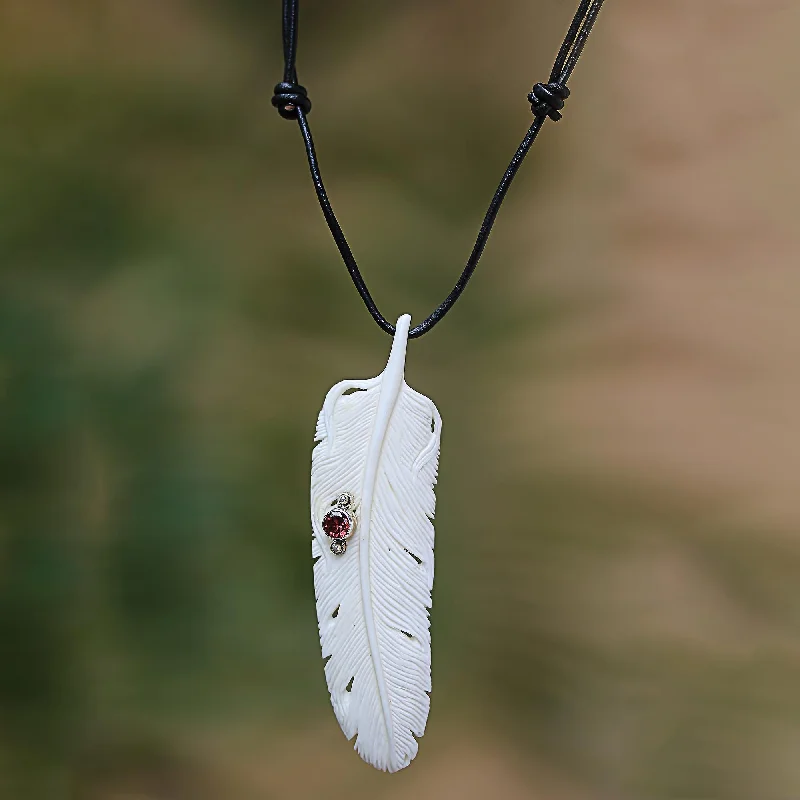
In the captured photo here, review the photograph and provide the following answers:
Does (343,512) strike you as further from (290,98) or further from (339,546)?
(290,98)

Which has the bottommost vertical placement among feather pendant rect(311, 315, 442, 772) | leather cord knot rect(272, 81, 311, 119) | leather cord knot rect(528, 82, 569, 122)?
feather pendant rect(311, 315, 442, 772)

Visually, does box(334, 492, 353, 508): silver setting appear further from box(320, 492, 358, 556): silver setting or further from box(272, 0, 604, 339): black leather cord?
box(272, 0, 604, 339): black leather cord

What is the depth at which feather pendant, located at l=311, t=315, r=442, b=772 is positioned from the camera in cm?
84

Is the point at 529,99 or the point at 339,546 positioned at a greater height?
the point at 529,99

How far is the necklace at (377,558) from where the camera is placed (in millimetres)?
839

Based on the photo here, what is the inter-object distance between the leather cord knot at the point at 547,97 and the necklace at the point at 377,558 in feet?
0.89

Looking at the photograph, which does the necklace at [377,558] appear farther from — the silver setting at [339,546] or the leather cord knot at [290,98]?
the leather cord knot at [290,98]

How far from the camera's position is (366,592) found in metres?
0.84

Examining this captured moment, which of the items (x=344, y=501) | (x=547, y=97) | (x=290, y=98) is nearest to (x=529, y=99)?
(x=547, y=97)

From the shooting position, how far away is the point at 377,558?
0.85 metres

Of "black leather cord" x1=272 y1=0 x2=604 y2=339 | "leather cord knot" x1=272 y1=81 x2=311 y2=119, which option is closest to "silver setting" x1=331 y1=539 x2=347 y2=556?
"black leather cord" x1=272 y1=0 x2=604 y2=339

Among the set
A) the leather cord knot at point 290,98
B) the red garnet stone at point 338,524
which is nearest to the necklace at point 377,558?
the red garnet stone at point 338,524

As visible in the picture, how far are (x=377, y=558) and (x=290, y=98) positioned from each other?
0.50 m

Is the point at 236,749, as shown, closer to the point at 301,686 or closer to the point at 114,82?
the point at 301,686
